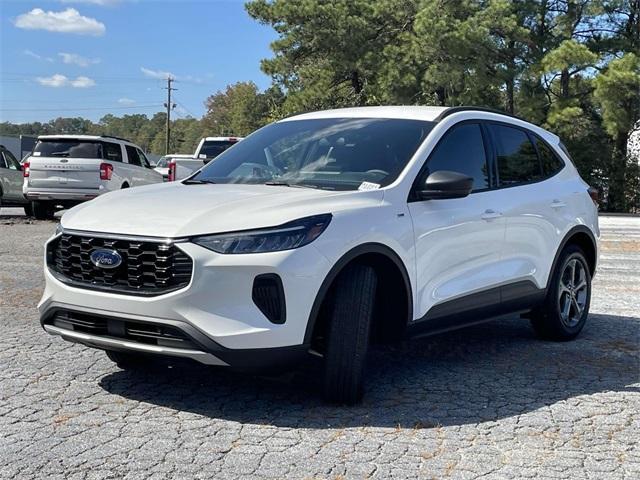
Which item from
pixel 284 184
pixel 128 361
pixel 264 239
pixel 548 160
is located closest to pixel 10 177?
pixel 128 361

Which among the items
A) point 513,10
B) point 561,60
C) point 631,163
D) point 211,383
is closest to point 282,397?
point 211,383

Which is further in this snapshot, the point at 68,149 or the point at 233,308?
the point at 68,149

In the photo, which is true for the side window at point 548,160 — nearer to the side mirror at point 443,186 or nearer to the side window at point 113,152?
the side mirror at point 443,186

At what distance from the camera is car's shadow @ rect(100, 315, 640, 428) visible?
14.0 feet

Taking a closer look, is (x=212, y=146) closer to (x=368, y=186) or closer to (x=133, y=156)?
(x=133, y=156)

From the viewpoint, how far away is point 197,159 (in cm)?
2134

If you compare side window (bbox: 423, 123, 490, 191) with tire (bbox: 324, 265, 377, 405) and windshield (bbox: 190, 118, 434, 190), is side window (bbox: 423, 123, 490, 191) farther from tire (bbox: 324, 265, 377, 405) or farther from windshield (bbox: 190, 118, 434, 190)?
tire (bbox: 324, 265, 377, 405)

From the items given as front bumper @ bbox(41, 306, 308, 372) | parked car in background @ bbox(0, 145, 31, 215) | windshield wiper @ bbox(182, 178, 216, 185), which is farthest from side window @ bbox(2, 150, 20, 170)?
front bumper @ bbox(41, 306, 308, 372)

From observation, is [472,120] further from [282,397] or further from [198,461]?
[198,461]

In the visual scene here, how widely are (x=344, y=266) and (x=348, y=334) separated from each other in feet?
1.24

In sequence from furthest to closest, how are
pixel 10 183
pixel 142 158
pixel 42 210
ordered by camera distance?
1. pixel 142 158
2. pixel 10 183
3. pixel 42 210

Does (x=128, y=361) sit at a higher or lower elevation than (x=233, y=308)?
lower

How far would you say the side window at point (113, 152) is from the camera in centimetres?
1688

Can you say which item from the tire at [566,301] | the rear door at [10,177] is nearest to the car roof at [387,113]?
the tire at [566,301]
